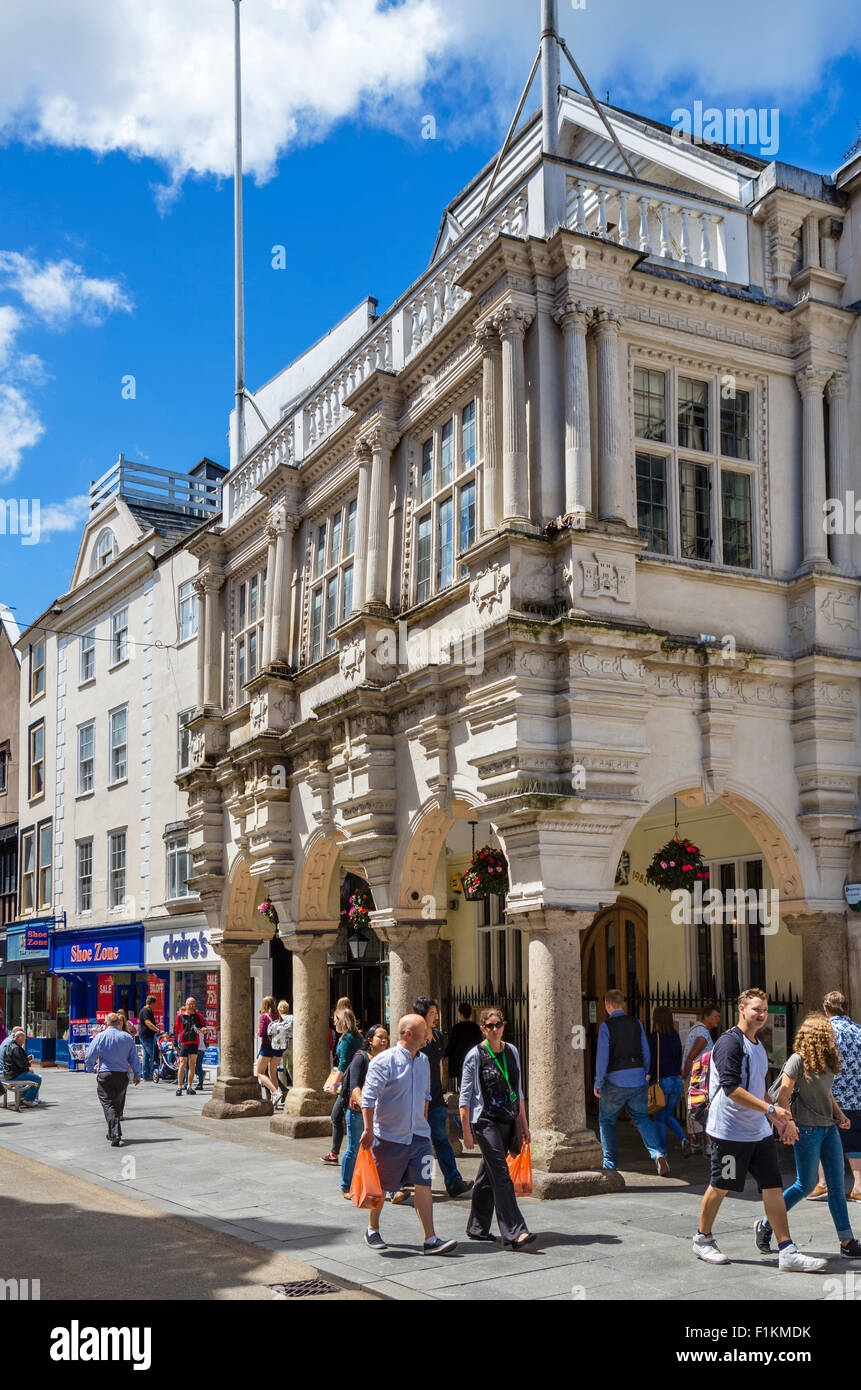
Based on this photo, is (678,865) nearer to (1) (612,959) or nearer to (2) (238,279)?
(1) (612,959)

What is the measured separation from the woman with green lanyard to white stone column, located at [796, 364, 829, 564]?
6.88 metres

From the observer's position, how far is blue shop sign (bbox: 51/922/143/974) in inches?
1184

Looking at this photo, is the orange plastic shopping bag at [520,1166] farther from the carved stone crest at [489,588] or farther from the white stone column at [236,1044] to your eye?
the white stone column at [236,1044]

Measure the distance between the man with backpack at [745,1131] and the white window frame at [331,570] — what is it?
9.32 m

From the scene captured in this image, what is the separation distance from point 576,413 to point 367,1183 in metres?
7.43

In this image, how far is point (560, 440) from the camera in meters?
13.6

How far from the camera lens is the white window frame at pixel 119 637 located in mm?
32094

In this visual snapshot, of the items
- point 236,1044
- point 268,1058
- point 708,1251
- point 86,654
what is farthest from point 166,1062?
point 708,1251

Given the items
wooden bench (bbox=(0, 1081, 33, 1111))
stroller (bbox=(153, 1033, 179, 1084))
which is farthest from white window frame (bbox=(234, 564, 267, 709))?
stroller (bbox=(153, 1033, 179, 1084))

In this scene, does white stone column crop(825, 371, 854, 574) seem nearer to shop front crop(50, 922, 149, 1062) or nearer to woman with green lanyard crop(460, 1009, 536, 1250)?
woman with green lanyard crop(460, 1009, 536, 1250)

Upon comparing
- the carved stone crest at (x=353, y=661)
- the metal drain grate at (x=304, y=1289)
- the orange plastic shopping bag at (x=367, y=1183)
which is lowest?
the metal drain grate at (x=304, y=1289)

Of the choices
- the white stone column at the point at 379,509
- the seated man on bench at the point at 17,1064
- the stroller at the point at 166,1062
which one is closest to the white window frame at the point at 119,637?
the stroller at the point at 166,1062
